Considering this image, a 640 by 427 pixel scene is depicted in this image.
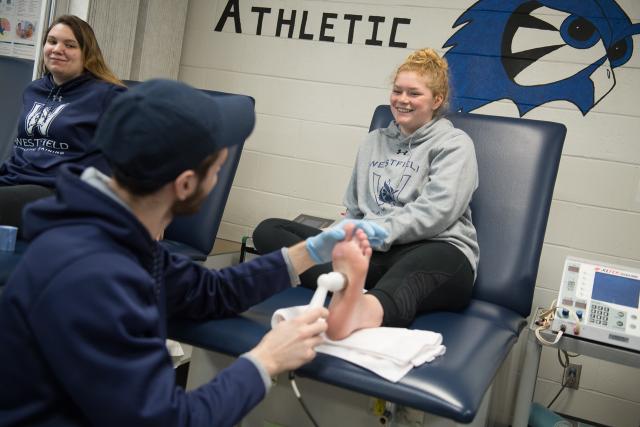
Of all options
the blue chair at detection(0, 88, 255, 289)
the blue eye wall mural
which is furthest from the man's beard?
the blue eye wall mural

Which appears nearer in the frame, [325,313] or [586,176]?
[325,313]

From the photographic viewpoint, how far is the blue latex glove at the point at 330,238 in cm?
124

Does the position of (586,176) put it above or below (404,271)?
above

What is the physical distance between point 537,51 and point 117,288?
6.98 feet

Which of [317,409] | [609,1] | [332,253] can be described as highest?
[609,1]

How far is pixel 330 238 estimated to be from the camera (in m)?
1.24

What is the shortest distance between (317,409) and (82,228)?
699 mm

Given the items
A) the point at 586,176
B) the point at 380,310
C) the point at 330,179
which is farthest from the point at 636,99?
the point at 380,310

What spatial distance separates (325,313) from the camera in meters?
1.11

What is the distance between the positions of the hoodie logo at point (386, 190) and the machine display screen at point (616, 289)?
615mm

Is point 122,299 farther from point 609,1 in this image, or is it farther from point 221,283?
point 609,1

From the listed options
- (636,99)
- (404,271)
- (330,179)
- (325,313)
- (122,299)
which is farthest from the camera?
(330,179)

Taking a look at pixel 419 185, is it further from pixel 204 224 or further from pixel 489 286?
pixel 204 224

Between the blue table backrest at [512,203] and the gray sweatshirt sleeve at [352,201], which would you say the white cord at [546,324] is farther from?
the gray sweatshirt sleeve at [352,201]
